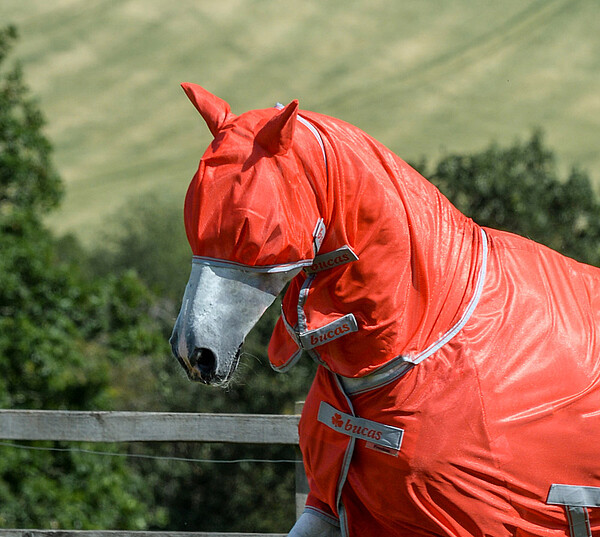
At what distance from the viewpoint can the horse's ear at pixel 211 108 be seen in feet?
5.34

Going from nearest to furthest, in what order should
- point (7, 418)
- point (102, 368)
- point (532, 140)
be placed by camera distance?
point (7, 418), point (102, 368), point (532, 140)

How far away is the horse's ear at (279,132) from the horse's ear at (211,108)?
0.14 metres

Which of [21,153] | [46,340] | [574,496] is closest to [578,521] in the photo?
[574,496]

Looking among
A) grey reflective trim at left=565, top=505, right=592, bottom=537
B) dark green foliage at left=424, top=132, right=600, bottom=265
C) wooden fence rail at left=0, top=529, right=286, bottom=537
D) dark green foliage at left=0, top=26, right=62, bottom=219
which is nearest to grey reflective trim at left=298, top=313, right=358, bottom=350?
grey reflective trim at left=565, top=505, right=592, bottom=537

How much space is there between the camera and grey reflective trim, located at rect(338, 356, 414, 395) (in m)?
1.58

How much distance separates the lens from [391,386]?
1.60m

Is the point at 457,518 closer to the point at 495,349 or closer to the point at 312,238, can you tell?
the point at 495,349

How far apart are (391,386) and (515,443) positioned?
0.27 m

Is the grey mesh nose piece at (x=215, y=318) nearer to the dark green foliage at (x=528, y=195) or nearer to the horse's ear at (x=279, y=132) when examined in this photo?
the horse's ear at (x=279, y=132)

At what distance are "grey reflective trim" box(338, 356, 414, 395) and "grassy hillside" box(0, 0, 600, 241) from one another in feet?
33.7

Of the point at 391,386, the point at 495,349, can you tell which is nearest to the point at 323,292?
the point at 391,386

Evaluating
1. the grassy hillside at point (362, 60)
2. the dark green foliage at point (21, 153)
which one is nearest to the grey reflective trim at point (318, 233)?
the dark green foliage at point (21, 153)

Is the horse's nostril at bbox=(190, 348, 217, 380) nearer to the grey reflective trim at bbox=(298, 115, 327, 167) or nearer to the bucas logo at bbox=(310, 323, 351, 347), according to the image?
the bucas logo at bbox=(310, 323, 351, 347)

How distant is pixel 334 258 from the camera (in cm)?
157
